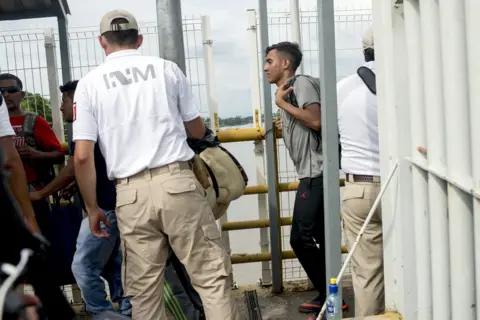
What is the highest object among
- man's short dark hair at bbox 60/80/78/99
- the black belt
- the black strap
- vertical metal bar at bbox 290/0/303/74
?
vertical metal bar at bbox 290/0/303/74

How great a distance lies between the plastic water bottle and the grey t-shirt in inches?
48.0

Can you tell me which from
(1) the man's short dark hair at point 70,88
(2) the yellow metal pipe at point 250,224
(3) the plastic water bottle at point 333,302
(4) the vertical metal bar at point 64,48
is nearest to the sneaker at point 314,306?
(2) the yellow metal pipe at point 250,224

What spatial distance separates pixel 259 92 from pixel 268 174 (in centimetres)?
68

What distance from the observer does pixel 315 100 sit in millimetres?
3979

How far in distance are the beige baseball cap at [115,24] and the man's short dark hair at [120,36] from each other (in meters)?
0.02

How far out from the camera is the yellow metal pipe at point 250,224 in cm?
489

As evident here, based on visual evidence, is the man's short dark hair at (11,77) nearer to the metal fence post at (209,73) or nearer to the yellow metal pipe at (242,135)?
the metal fence post at (209,73)

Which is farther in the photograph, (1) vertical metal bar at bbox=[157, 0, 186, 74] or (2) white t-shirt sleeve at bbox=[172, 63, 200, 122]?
(1) vertical metal bar at bbox=[157, 0, 186, 74]

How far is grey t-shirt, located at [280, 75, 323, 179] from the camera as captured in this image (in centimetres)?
401

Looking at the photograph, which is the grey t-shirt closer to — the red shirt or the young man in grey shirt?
the young man in grey shirt

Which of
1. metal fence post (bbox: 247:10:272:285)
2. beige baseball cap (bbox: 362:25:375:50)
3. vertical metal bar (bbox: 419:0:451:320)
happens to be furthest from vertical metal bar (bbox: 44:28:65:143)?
vertical metal bar (bbox: 419:0:451:320)

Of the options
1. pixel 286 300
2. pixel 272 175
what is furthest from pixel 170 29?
pixel 286 300

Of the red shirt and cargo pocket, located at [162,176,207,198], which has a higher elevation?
the red shirt

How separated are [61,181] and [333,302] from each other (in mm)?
2282
